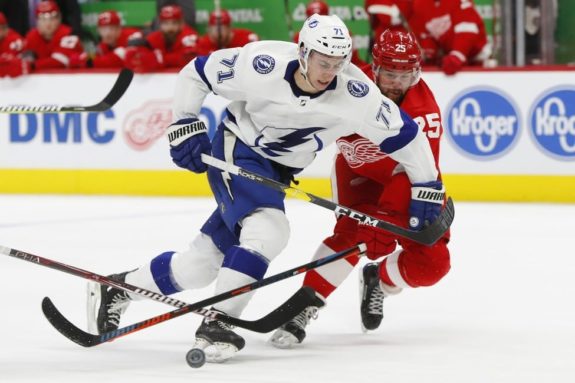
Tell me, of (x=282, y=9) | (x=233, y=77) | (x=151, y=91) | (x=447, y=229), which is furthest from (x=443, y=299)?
(x=282, y=9)

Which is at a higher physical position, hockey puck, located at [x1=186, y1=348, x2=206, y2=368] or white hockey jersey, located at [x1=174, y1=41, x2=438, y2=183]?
white hockey jersey, located at [x1=174, y1=41, x2=438, y2=183]

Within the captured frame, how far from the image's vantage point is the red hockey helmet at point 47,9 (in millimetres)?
8211

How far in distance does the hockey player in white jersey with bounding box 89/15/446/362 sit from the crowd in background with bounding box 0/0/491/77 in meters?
3.77

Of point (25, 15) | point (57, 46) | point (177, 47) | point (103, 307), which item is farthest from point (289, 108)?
point (25, 15)

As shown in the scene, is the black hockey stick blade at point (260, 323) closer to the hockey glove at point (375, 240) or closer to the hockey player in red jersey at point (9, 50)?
the hockey glove at point (375, 240)

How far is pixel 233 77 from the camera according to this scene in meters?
3.38

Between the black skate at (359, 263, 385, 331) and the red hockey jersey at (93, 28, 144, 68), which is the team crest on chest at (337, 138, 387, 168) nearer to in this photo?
the black skate at (359, 263, 385, 331)

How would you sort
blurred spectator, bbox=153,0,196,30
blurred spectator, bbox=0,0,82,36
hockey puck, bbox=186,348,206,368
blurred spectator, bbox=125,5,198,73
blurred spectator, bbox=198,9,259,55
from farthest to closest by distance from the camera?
blurred spectator, bbox=0,0,82,36 → blurred spectator, bbox=153,0,196,30 → blurred spectator, bbox=198,9,259,55 → blurred spectator, bbox=125,5,198,73 → hockey puck, bbox=186,348,206,368

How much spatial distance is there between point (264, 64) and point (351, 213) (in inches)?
19.7

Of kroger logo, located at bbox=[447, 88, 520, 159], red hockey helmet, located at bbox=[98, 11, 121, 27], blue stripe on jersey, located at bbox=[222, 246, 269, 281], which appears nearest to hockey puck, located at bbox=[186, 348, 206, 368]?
blue stripe on jersey, located at bbox=[222, 246, 269, 281]

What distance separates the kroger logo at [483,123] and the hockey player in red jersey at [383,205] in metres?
3.33

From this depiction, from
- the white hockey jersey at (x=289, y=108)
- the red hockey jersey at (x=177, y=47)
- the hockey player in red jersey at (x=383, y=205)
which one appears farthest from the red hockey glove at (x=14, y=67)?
the white hockey jersey at (x=289, y=108)

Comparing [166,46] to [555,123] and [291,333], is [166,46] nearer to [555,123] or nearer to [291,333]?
[555,123]

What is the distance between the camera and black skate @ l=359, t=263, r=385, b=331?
3.70m
